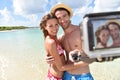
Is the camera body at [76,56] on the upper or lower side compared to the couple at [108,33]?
lower

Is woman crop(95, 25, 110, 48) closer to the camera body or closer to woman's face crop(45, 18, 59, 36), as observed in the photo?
the camera body

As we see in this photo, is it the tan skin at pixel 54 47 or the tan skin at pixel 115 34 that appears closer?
the tan skin at pixel 115 34

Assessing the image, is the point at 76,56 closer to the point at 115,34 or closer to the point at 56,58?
the point at 115,34

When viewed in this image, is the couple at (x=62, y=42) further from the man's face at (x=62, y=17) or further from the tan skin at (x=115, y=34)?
the tan skin at (x=115, y=34)

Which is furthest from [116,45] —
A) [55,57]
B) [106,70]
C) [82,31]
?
[106,70]

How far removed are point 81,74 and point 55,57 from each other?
37 cm

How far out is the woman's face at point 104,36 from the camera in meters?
1.44

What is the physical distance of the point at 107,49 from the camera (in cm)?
143

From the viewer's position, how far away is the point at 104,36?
145 cm

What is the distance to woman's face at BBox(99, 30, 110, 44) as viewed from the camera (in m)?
1.44

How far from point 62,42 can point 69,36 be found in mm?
81

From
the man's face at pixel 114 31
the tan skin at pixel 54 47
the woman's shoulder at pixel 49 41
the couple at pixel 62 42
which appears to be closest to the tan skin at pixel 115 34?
the man's face at pixel 114 31

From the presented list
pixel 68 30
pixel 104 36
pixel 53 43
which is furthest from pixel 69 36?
pixel 104 36

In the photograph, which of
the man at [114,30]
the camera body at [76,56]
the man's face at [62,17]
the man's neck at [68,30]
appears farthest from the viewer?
the man's neck at [68,30]
